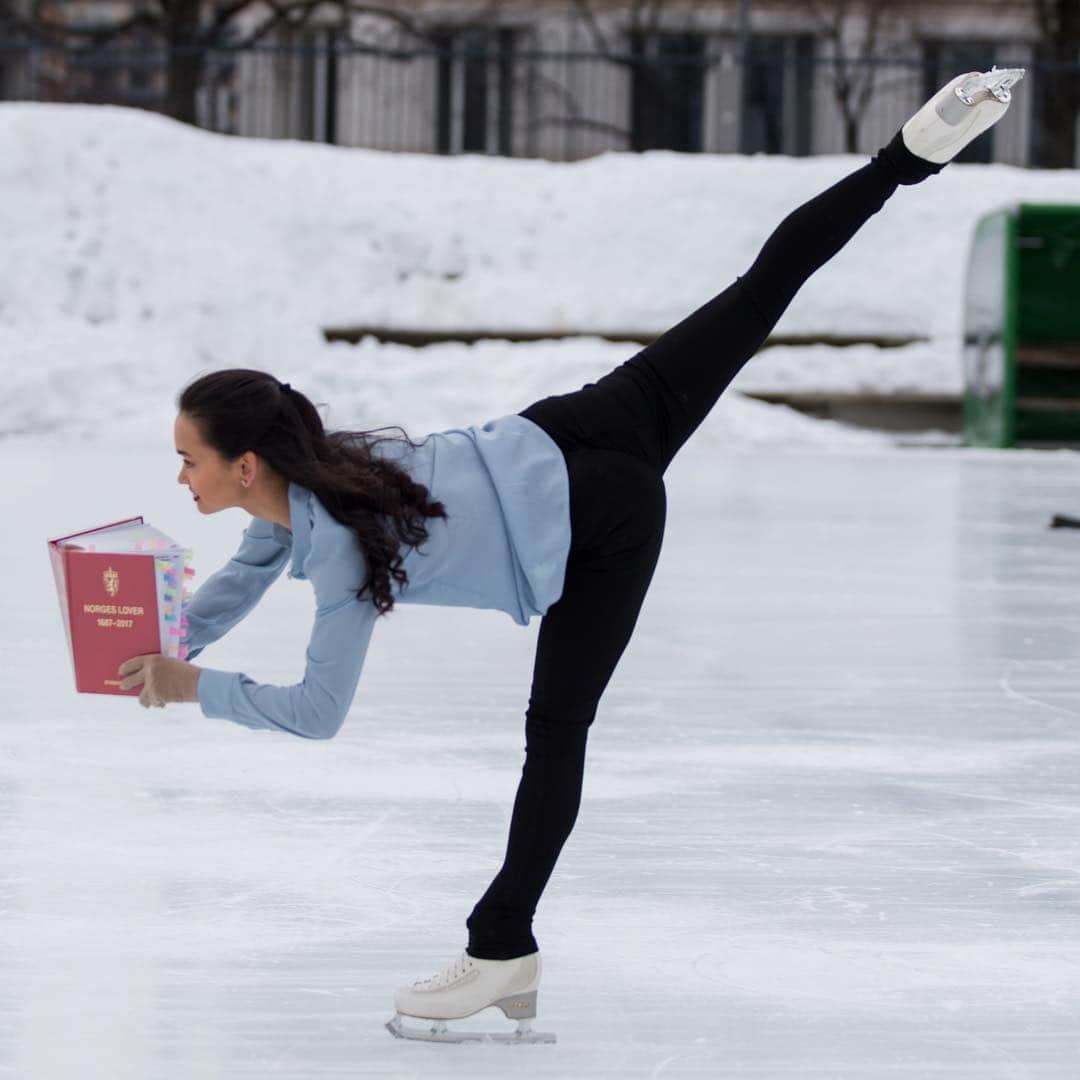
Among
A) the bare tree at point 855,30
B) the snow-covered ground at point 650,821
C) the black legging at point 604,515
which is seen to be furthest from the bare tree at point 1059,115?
the black legging at point 604,515

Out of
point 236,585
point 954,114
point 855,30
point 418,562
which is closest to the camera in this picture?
point 418,562

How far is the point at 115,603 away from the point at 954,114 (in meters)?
1.37

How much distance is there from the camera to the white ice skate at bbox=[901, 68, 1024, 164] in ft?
9.62

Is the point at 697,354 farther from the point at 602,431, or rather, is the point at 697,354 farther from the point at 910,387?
the point at 910,387

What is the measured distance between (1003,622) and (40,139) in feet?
50.5

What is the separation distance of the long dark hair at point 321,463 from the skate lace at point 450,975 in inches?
20.2

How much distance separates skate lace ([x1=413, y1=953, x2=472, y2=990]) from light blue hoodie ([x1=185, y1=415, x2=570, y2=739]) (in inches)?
14.9

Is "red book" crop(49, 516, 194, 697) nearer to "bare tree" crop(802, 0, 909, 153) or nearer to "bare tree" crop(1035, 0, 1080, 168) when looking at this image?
"bare tree" crop(1035, 0, 1080, 168)

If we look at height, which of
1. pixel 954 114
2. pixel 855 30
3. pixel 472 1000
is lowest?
pixel 472 1000

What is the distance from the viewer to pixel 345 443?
2598 millimetres

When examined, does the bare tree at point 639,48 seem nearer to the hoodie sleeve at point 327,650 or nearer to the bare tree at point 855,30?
the bare tree at point 855,30

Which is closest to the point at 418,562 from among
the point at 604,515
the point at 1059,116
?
the point at 604,515

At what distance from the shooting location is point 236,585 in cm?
282

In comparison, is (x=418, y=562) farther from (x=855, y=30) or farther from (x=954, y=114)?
(x=855, y=30)
